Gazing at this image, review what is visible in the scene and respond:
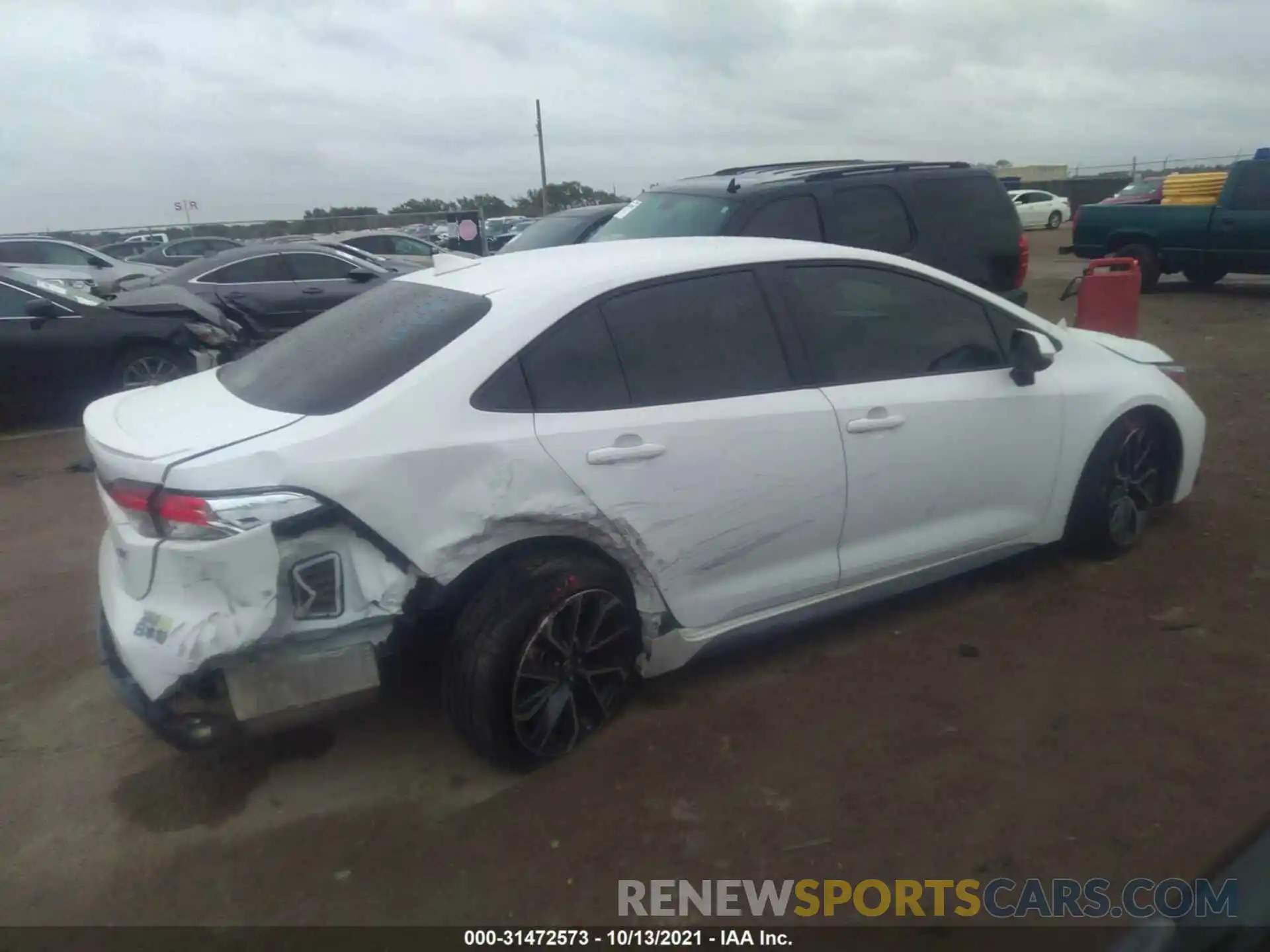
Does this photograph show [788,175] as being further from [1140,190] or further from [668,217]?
[1140,190]

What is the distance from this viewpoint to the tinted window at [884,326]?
12.4ft

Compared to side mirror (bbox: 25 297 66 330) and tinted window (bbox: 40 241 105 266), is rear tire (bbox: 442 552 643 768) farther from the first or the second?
tinted window (bbox: 40 241 105 266)

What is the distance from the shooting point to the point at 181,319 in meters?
8.86

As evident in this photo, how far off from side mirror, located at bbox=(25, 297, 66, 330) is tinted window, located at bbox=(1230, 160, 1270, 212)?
13.6 meters

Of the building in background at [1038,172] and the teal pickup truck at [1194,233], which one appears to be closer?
the teal pickup truck at [1194,233]

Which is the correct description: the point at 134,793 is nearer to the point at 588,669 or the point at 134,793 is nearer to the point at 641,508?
the point at 588,669

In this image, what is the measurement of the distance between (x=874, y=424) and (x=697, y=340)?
0.75 m

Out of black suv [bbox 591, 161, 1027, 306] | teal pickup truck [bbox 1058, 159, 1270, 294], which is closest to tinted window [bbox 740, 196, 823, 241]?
black suv [bbox 591, 161, 1027, 306]

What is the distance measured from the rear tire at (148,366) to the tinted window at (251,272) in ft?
12.7

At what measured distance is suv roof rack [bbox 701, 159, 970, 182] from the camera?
6.72m

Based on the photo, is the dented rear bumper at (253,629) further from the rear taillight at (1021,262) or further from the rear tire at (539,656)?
the rear taillight at (1021,262)

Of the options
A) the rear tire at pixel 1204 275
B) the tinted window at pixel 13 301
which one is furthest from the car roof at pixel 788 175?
the rear tire at pixel 1204 275

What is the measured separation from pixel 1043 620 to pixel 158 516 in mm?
3331

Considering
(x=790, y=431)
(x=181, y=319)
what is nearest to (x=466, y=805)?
(x=790, y=431)
